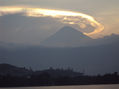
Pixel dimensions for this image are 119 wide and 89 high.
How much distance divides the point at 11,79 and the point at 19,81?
578cm

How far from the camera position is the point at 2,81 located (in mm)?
191625

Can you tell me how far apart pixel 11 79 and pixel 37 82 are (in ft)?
46.2

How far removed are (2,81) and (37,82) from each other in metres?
18.8

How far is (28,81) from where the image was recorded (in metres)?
199

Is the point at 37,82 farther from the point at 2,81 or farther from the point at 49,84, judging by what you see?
the point at 2,81

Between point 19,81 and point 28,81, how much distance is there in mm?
5220

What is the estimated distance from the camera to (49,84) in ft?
650

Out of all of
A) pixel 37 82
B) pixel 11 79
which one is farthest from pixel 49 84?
pixel 11 79

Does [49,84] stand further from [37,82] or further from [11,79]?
[11,79]

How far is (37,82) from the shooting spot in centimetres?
19825

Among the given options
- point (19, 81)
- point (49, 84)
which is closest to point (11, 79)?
point (19, 81)

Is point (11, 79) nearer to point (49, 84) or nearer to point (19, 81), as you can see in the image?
point (19, 81)

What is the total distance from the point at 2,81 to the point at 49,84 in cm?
2494

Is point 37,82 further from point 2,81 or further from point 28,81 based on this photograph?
point 2,81
